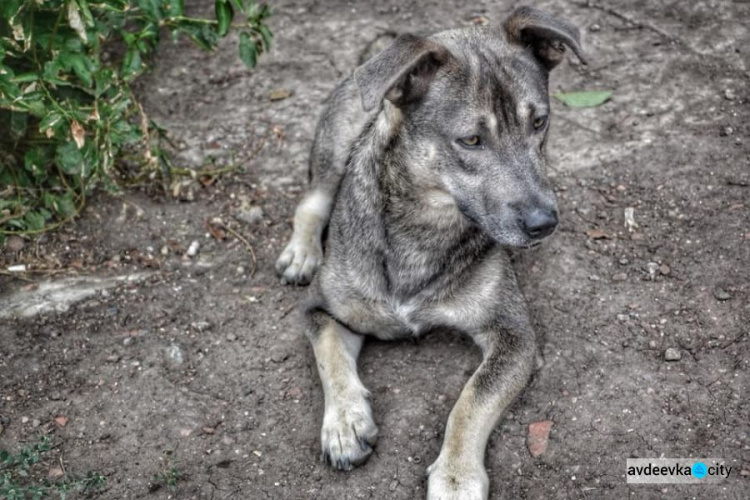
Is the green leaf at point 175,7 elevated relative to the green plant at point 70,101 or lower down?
elevated

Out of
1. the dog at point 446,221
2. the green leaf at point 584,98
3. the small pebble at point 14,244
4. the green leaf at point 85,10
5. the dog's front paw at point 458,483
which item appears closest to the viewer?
the dog's front paw at point 458,483

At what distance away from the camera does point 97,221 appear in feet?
18.4

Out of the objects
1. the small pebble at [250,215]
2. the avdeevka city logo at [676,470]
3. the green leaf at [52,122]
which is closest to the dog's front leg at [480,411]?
the avdeevka city logo at [676,470]

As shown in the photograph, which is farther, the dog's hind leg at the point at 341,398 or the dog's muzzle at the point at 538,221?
the dog's hind leg at the point at 341,398

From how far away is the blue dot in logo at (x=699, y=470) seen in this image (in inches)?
155

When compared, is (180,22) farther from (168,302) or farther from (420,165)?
(420,165)

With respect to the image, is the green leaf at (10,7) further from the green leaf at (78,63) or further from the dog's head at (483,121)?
the dog's head at (483,121)

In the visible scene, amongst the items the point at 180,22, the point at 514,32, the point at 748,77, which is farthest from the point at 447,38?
the point at 748,77

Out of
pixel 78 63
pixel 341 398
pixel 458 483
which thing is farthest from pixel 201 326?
pixel 458 483

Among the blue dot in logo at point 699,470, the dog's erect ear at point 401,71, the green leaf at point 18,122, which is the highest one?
the dog's erect ear at point 401,71

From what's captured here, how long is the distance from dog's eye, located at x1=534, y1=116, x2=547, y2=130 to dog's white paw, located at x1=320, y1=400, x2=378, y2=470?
1.57 m

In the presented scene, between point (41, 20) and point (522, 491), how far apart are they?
3.56 metres

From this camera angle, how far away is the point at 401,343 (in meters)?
4.82

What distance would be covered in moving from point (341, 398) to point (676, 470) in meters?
1.57
